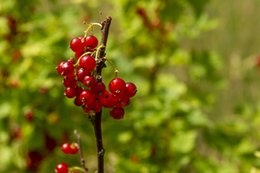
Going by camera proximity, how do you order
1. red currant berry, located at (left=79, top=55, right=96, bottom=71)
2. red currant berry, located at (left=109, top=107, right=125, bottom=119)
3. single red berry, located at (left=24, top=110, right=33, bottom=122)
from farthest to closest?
1. single red berry, located at (left=24, top=110, right=33, bottom=122)
2. red currant berry, located at (left=109, top=107, right=125, bottom=119)
3. red currant berry, located at (left=79, top=55, right=96, bottom=71)

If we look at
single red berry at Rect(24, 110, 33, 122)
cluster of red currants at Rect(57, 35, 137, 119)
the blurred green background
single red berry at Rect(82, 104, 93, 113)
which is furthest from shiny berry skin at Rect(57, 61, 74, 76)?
single red berry at Rect(24, 110, 33, 122)

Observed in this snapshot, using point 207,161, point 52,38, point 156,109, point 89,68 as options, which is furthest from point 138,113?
point 89,68

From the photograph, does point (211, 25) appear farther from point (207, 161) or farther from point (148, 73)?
point (207, 161)

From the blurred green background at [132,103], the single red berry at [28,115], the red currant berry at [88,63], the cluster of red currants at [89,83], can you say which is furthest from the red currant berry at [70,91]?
the single red berry at [28,115]

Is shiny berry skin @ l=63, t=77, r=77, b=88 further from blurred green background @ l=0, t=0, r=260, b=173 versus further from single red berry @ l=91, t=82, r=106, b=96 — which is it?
blurred green background @ l=0, t=0, r=260, b=173

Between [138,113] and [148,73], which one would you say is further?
[148,73]

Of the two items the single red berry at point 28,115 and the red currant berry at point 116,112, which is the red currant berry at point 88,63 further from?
the single red berry at point 28,115

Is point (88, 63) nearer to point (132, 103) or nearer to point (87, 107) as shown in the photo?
point (87, 107)

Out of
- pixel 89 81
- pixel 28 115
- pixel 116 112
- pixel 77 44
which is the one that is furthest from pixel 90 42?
pixel 28 115
